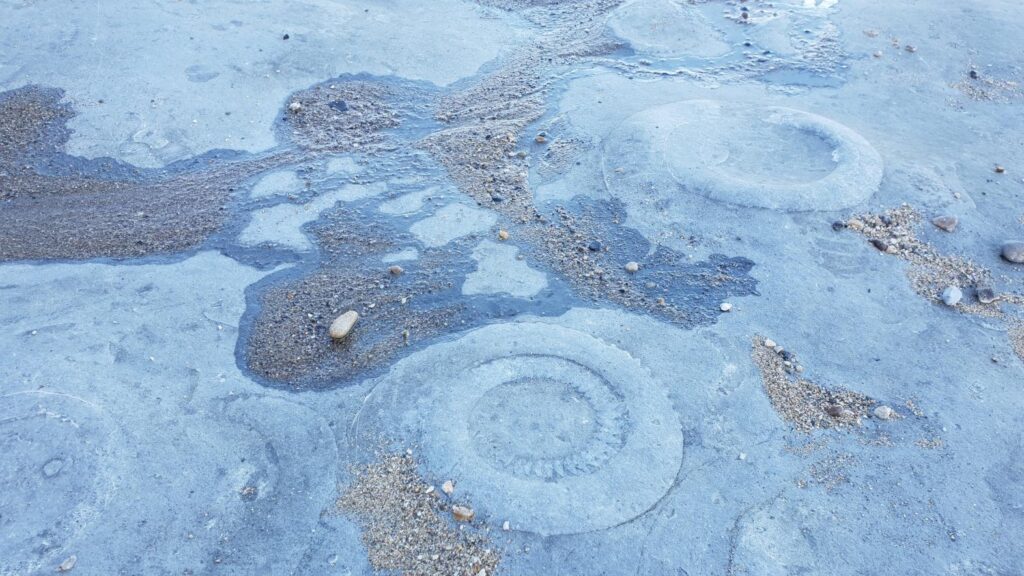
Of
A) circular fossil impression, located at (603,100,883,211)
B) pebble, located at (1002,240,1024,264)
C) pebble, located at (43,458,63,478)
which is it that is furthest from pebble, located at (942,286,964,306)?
pebble, located at (43,458,63,478)

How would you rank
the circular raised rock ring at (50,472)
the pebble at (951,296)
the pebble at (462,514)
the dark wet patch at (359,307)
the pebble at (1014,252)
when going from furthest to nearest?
the pebble at (1014,252) < the pebble at (951,296) < the dark wet patch at (359,307) < the pebble at (462,514) < the circular raised rock ring at (50,472)

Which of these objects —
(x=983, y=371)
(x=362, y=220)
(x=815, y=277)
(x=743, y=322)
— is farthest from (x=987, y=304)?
(x=362, y=220)

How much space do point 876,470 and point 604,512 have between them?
1710 mm

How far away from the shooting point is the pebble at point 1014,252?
574cm

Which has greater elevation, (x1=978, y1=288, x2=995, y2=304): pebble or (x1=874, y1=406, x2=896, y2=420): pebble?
(x1=874, y1=406, x2=896, y2=420): pebble

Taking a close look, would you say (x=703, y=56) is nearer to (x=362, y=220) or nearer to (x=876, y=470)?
(x=362, y=220)

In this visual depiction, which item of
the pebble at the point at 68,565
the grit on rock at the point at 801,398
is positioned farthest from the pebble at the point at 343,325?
the grit on rock at the point at 801,398

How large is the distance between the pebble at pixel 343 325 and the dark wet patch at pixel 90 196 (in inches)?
68.2

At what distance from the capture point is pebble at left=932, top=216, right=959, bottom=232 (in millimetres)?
6020

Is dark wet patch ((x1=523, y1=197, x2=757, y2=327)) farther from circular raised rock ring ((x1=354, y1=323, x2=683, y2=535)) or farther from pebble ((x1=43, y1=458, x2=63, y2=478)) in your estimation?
pebble ((x1=43, y1=458, x2=63, y2=478))

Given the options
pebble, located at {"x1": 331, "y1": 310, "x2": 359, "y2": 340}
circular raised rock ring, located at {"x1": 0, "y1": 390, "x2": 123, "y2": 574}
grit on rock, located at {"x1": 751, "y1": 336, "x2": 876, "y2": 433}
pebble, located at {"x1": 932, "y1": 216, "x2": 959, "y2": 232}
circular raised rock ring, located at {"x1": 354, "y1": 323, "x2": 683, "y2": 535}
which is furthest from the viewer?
pebble, located at {"x1": 932, "y1": 216, "x2": 959, "y2": 232}

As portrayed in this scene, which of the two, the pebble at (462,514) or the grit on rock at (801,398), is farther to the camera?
the grit on rock at (801,398)

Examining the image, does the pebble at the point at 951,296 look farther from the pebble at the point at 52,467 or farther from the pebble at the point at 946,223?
the pebble at the point at 52,467

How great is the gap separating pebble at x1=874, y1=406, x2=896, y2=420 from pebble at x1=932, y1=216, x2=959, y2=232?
231cm
